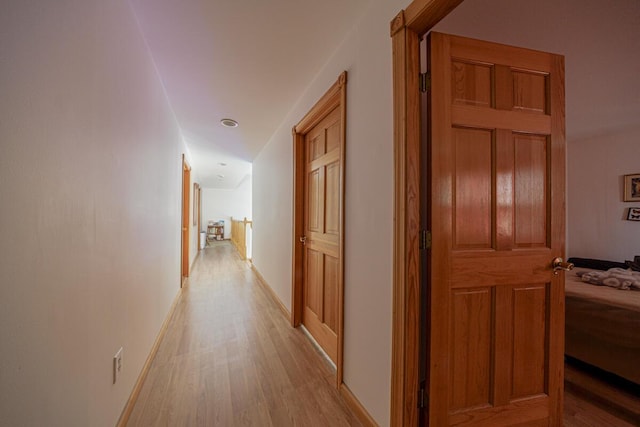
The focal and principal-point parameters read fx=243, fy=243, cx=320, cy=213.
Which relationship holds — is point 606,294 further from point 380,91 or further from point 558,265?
point 380,91

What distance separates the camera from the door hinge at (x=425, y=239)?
1133 millimetres

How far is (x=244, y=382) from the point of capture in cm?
168

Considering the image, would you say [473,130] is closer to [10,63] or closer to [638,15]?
[638,15]

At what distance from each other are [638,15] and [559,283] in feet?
5.55

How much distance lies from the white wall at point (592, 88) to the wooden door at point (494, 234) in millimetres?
417

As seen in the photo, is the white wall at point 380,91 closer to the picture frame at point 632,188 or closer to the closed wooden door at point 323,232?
the closed wooden door at point 323,232

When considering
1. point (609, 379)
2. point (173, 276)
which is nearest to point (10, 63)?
point (173, 276)

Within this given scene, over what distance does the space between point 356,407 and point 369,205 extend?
1.17m

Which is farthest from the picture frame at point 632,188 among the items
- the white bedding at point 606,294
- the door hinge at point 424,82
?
the door hinge at point 424,82

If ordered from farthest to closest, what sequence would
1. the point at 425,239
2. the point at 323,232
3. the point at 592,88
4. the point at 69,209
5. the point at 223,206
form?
the point at 223,206 < the point at 592,88 < the point at 323,232 < the point at 425,239 < the point at 69,209

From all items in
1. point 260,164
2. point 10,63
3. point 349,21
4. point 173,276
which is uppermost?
point 349,21

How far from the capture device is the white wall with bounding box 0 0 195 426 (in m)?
0.64

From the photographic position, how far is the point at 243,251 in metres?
6.44

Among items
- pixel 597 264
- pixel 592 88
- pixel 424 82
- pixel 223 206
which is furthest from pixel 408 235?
pixel 223 206
